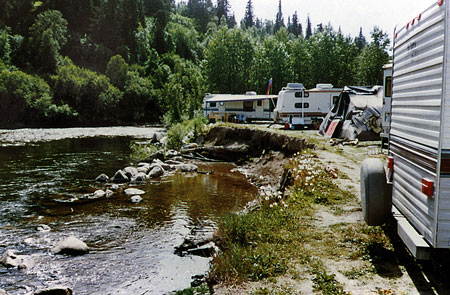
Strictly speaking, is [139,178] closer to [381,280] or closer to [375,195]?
[375,195]

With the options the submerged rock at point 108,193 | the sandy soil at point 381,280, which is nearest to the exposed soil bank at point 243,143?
the submerged rock at point 108,193

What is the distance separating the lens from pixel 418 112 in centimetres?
549

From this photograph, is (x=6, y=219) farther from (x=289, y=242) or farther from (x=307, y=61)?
(x=307, y=61)

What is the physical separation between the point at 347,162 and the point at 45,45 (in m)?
71.1

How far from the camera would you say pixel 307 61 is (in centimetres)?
6594

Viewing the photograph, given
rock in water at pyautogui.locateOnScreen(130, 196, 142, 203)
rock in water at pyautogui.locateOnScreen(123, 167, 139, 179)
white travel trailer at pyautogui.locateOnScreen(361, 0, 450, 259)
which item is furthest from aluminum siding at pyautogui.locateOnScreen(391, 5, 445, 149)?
rock in water at pyautogui.locateOnScreen(123, 167, 139, 179)

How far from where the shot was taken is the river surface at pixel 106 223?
27.1 feet

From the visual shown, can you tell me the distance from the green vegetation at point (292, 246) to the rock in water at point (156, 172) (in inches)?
473

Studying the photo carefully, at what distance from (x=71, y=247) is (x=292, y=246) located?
235 inches

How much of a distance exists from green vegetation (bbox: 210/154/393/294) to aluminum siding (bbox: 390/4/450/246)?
1185 millimetres

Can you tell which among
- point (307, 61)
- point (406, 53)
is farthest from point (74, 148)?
point (307, 61)

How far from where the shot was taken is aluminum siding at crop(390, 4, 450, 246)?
188 inches

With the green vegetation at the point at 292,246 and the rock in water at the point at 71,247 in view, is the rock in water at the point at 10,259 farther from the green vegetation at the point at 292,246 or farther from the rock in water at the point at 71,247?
the green vegetation at the point at 292,246

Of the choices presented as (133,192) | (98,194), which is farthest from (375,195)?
(98,194)
